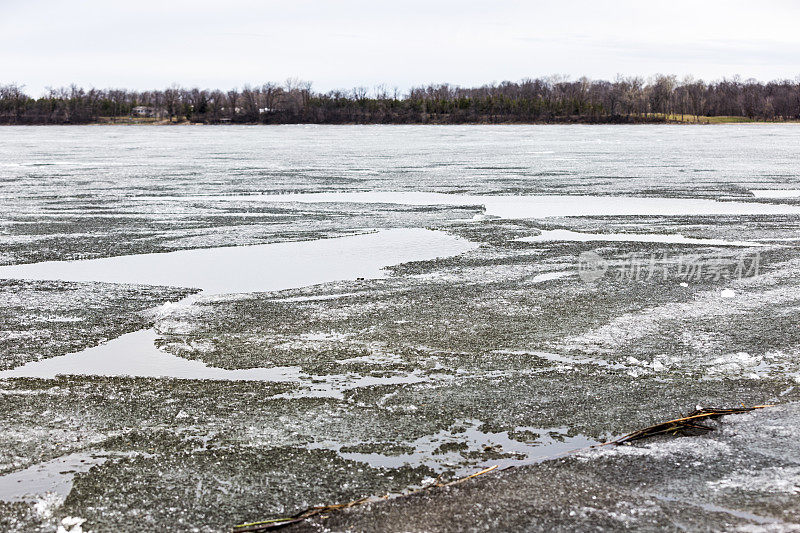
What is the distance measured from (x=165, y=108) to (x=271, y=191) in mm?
143245

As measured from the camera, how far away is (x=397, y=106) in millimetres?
147125

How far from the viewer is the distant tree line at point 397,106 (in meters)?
139

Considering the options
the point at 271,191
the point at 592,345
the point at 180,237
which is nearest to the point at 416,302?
the point at 592,345

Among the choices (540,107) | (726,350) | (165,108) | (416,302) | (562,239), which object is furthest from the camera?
(165,108)

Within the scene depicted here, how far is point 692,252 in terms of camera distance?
42.0 feet

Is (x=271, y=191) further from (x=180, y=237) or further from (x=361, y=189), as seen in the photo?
(x=180, y=237)

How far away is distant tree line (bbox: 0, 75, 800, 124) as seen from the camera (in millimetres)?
138625
